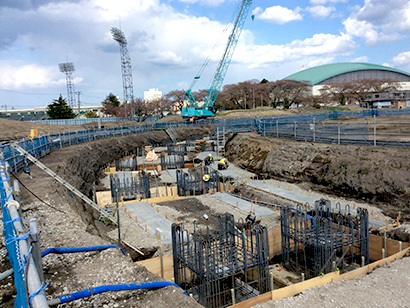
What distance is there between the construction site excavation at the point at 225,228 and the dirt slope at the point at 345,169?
0.08 metres

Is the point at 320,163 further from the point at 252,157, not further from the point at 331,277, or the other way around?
the point at 331,277

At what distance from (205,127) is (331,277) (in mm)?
50939

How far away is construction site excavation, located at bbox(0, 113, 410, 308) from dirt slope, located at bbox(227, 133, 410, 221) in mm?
77

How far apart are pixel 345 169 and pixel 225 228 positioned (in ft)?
38.9

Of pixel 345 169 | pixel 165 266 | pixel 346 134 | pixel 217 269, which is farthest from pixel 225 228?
pixel 346 134

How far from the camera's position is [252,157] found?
30.0m

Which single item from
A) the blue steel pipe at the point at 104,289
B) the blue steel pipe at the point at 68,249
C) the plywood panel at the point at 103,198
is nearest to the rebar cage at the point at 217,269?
the blue steel pipe at the point at 68,249

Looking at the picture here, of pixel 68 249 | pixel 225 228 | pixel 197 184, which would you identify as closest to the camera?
pixel 68 249

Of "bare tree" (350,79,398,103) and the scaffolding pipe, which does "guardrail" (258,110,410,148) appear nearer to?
the scaffolding pipe

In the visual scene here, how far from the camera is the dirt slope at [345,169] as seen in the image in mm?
16406

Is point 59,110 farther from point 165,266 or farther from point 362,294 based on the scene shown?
point 362,294

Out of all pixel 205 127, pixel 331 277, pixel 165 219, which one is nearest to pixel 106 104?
pixel 205 127

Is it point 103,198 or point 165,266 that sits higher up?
point 103,198

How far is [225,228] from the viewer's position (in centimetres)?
1089
